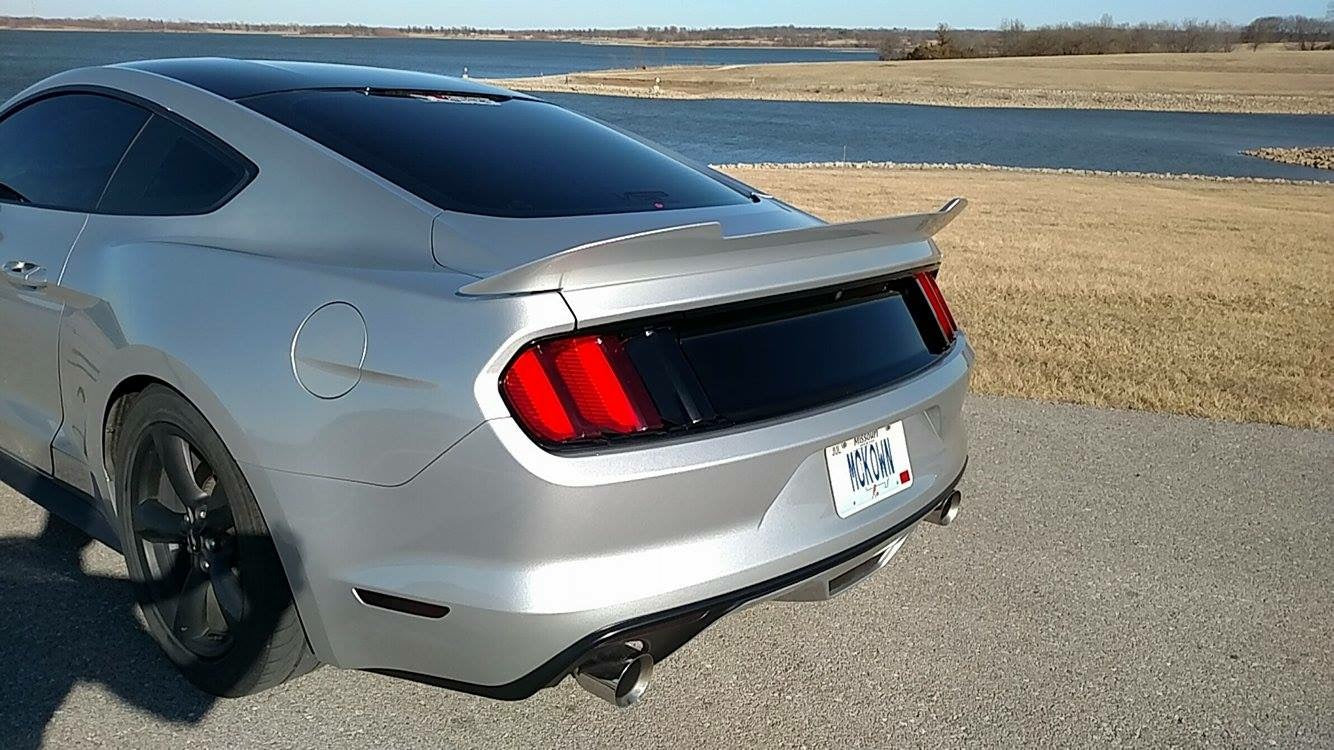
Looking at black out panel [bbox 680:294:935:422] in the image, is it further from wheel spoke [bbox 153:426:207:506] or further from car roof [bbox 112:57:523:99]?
car roof [bbox 112:57:523:99]

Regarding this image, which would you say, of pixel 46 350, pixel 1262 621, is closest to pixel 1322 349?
pixel 1262 621

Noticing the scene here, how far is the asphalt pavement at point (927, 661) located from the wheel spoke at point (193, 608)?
15 cm

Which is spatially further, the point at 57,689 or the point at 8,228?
the point at 8,228

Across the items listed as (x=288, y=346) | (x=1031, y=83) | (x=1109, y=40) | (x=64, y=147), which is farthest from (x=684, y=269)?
(x=1109, y=40)

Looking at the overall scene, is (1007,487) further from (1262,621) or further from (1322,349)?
(1322,349)

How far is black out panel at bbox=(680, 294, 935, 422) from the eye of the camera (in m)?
2.33

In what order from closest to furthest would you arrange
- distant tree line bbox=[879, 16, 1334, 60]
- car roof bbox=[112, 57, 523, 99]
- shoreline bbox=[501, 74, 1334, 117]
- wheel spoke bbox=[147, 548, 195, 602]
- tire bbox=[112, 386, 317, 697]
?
tire bbox=[112, 386, 317, 697] → wheel spoke bbox=[147, 548, 195, 602] → car roof bbox=[112, 57, 523, 99] → shoreline bbox=[501, 74, 1334, 117] → distant tree line bbox=[879, 16, 1334, 60]

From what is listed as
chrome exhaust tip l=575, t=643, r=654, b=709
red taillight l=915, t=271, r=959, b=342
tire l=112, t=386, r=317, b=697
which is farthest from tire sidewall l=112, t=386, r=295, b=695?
red taillight l=915, t=271, r=959, b=342

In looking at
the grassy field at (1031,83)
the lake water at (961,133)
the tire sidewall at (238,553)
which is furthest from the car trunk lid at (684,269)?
the grassy field at (1031,83)

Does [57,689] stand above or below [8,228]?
below

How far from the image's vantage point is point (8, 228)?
3314 millimetres

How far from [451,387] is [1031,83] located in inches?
3361

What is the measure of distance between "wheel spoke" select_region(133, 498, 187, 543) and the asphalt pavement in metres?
0.38

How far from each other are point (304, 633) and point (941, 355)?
176cm
